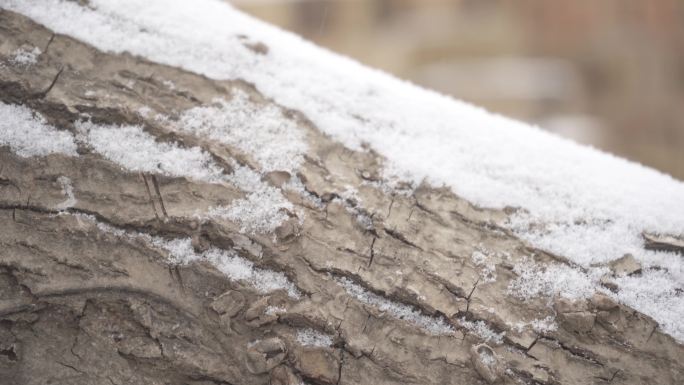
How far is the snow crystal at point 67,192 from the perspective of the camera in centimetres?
70

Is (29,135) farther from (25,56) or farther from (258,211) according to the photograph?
(258,211)

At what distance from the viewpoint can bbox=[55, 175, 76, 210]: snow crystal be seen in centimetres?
70

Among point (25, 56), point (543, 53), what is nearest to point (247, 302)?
point (25, 56)

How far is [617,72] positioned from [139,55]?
14.0 ft

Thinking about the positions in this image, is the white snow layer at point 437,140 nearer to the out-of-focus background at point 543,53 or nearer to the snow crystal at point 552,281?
the snow crystal at point 552,281

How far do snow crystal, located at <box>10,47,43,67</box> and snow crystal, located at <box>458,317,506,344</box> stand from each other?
797 mm

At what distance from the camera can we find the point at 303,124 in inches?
32.8

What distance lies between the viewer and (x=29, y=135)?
727 millimetres

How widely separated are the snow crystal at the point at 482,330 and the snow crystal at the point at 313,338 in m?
0.19

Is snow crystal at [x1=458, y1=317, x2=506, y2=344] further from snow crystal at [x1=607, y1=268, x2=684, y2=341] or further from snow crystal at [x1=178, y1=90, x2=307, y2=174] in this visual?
snow crystal at [x1=178, y1=90, x2=307, y2=174]

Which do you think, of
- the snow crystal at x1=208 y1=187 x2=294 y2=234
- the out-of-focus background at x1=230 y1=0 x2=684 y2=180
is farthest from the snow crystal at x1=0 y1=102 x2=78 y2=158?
the out-of-focus background at x1=230 y1=0 x2=684 y2=180

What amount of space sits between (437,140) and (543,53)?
12.6 feet

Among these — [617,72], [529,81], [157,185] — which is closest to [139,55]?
[157,185]

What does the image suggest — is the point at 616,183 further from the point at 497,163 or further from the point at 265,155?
the point at 265,155
